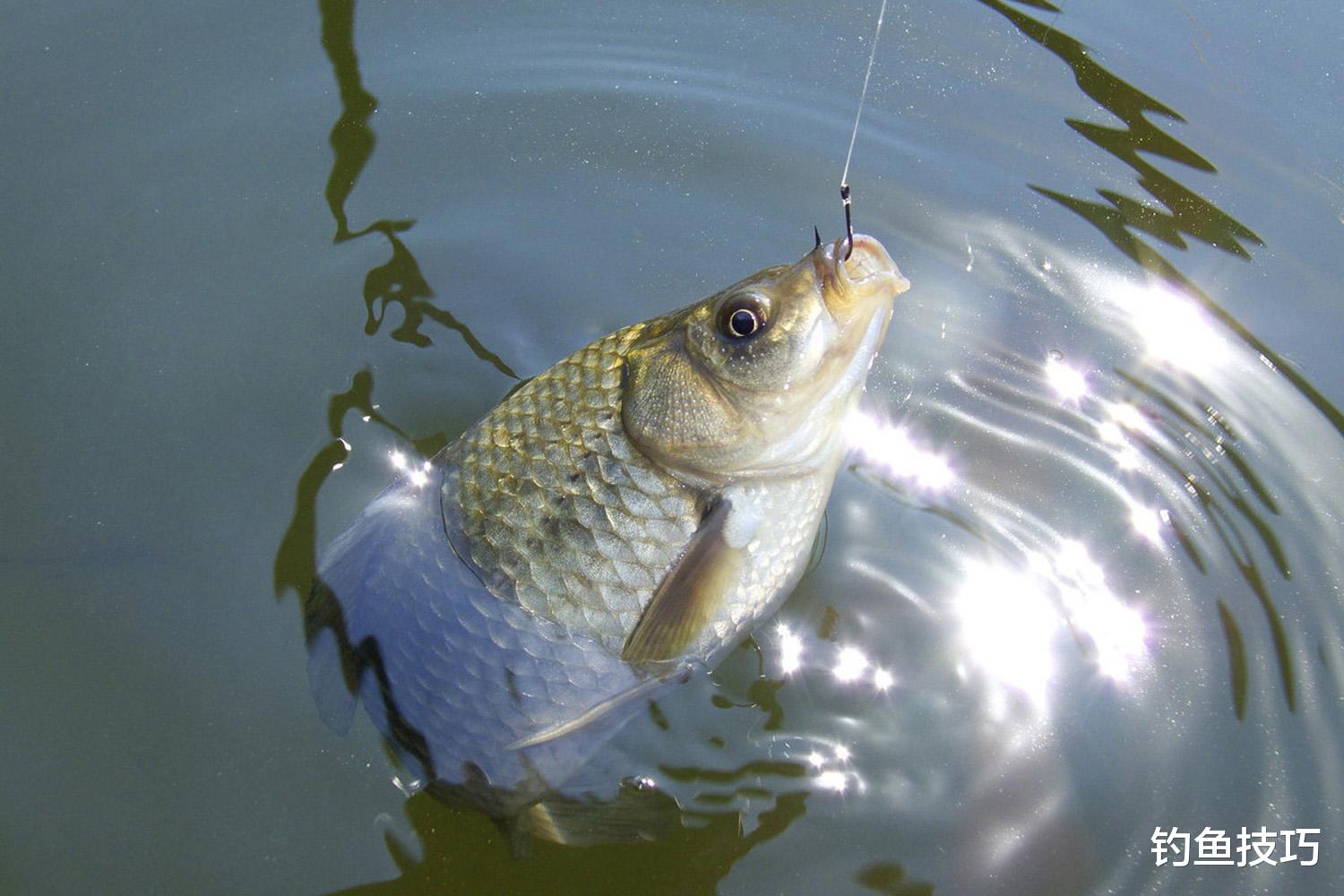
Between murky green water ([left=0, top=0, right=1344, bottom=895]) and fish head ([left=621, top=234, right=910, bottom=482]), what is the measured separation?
2.35ft

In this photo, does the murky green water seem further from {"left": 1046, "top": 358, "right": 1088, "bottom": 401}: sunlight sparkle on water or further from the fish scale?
the fish scale

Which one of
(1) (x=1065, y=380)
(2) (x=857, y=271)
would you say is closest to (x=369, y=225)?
(2) (x=857, y=271)

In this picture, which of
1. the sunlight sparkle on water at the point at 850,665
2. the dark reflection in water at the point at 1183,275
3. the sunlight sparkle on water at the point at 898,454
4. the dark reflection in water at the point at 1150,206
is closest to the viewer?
the sunlight sparkle on water at the point at 850,665

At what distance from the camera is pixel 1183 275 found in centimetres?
388

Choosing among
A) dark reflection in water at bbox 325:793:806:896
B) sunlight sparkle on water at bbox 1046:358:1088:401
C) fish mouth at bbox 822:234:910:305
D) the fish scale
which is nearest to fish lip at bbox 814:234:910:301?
fish mouth at bbox 822:234:910:305

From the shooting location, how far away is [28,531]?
2943 millimetres

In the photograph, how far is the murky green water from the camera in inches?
103

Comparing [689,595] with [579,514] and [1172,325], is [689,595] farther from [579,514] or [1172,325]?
[1172,325]

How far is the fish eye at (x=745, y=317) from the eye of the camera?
2357 millimetres

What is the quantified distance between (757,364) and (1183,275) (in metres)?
2.25

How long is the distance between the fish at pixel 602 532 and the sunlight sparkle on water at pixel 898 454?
832mm

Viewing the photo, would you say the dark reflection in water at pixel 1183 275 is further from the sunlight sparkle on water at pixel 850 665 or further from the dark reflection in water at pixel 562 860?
the dark reflection in water at pixel 562 860

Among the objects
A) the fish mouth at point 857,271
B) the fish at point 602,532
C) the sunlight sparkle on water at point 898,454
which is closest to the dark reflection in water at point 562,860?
the fish at point 602,532

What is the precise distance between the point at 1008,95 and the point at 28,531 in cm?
376
